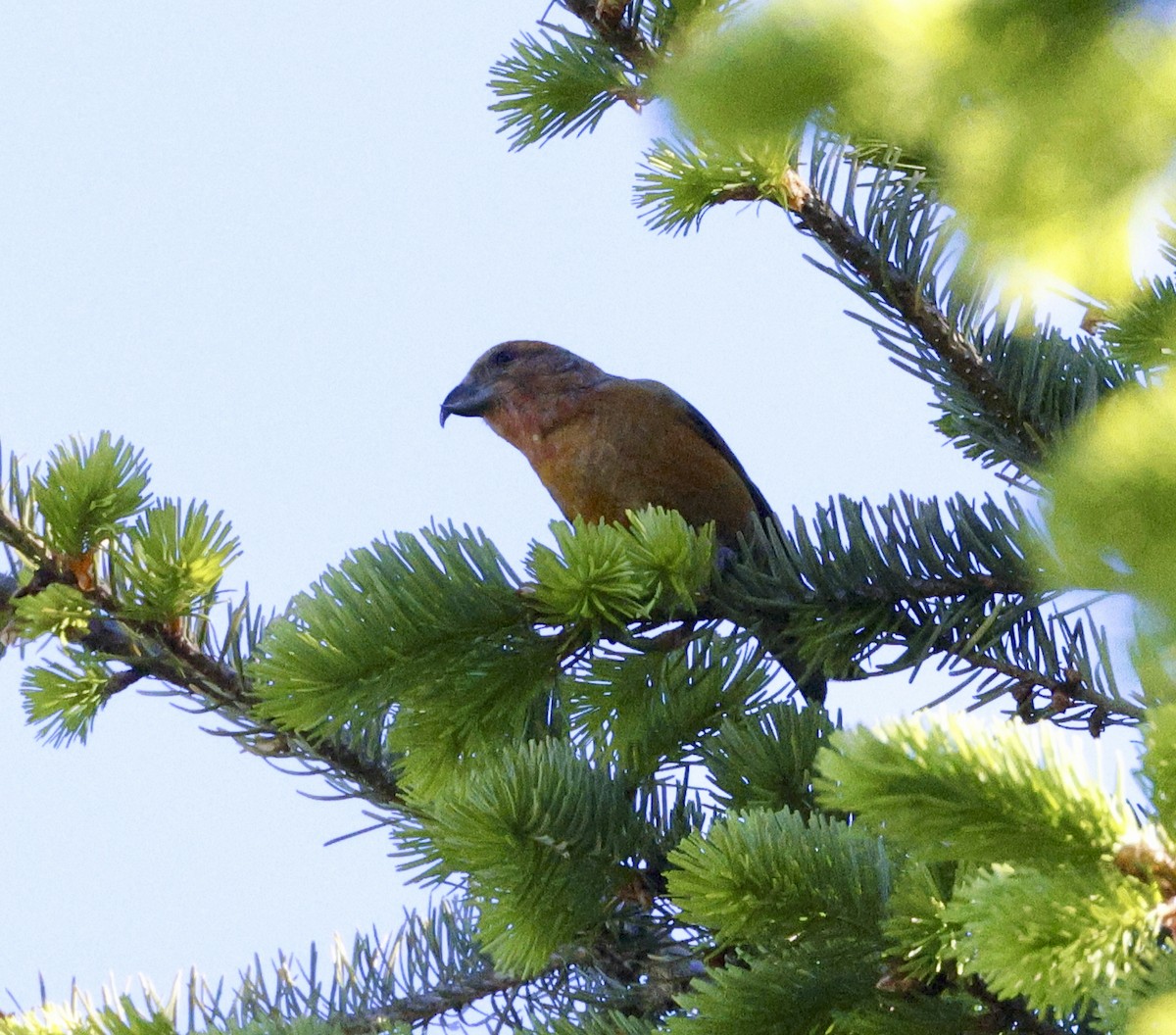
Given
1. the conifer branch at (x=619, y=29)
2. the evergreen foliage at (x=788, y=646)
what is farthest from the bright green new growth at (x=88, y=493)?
the conifer branch at (x=619, y=29)

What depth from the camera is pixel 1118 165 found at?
64 cm

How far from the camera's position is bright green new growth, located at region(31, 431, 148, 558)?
5.71 ft

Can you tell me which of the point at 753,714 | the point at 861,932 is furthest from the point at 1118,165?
the point at 753,714

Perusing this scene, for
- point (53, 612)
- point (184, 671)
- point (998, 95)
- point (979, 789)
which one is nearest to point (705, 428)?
point (184, 671)

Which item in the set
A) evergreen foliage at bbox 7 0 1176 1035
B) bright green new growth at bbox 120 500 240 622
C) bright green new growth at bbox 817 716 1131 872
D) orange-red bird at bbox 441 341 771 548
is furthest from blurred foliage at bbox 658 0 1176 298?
orange-red bird at bbox 441 341 771 548

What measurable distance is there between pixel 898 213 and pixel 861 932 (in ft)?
3.72

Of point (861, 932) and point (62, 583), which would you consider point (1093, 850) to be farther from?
point (62, 583)

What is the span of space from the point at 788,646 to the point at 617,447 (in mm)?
1375

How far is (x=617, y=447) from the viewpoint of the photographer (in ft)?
11.0

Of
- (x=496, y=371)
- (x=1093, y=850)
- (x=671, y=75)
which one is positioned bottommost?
(x=1093, y=850)

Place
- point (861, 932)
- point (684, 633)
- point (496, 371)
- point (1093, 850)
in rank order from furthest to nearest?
point (496, 371) → point (684, 633) → point (861, 932) → point (1093, 850)

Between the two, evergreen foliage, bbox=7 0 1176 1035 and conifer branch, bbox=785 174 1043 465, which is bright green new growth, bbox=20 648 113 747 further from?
conifer branch, bbox=785 174 1043 465

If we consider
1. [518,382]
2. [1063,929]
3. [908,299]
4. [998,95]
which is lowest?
[1063,929]

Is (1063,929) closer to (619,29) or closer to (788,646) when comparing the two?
(788,646)
